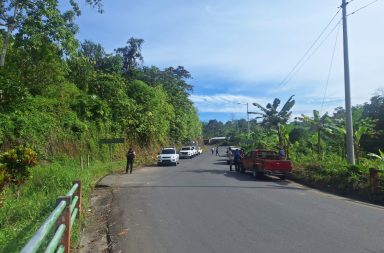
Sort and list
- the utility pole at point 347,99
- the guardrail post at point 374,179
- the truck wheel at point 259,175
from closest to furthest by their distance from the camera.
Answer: the guardrail post at point 374,179
the utility pole at point 347,99
the truck wheel at point 259,175

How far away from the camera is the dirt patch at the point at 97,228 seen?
8272 mm

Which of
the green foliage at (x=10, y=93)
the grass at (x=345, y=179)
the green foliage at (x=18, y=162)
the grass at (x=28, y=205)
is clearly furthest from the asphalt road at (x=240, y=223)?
the green foliage at (x=10, y=93)

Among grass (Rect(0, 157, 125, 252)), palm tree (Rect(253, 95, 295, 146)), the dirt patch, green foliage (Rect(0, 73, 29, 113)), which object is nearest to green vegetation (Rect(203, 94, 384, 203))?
palm tree (Rect(253, 95, 295, 146))

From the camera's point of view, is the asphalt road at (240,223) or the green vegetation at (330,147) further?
the green vegetation at (330,147)

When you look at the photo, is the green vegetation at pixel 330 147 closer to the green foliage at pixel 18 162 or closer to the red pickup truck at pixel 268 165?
the red pickup truck at pixel 268 165

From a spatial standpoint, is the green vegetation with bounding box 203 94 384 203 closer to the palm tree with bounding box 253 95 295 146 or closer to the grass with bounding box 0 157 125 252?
the palm tree with bounding box 253 95 295 146

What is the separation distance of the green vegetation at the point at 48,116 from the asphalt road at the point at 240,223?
213 centimetres

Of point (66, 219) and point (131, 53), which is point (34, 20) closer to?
point (66, 219)

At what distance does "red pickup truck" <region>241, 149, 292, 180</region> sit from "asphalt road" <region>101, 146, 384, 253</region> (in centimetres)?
698

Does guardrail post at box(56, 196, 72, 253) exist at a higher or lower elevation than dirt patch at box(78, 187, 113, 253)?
higher

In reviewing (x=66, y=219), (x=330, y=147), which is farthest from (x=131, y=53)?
(x=66, y=219)

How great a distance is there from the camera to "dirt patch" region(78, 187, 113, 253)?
27.1 ft

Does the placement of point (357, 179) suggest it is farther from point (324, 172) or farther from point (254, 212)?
point (254, 212)

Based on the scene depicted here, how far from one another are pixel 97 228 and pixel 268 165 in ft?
47.9
